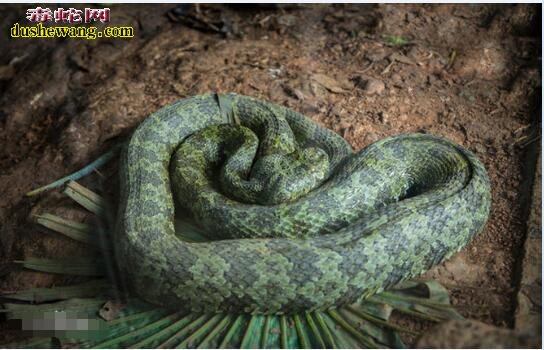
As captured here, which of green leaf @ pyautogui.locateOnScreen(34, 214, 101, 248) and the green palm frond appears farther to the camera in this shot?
green leaf @ pyautogui.locateOnScreen(34, 214, 101, 248)

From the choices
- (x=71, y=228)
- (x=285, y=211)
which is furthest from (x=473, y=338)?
(x=71, y=228)

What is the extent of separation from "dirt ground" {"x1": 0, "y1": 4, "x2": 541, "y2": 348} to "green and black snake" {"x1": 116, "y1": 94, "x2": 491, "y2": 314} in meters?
0.45

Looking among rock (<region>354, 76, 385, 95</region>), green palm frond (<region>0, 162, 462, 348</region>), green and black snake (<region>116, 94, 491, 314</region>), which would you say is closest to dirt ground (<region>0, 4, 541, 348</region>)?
rock (<region>354, 76, 385, 95</region>)

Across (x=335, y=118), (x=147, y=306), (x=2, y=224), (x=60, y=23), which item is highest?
(x=60, y=23)

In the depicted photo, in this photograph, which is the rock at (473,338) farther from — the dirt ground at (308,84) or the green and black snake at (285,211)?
Result: the green and black snake at (285,211)

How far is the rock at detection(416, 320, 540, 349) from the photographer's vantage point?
4.02 metres

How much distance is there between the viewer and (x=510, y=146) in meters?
6.34

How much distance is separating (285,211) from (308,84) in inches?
105

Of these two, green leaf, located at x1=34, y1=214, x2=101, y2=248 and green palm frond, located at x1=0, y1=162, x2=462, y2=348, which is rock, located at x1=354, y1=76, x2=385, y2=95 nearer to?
green palm frond, located at x1=0, y1=162, x2=462, y2=348

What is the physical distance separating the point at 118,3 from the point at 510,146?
670cm

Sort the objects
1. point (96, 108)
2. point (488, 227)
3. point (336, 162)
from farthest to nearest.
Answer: point (96, 108) < point (336, 162) < point (488, 227)

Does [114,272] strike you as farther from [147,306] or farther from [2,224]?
[2,224]

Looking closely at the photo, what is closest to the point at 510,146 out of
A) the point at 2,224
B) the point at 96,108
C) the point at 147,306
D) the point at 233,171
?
the point at 233,171

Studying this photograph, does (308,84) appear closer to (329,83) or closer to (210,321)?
(329,83)
